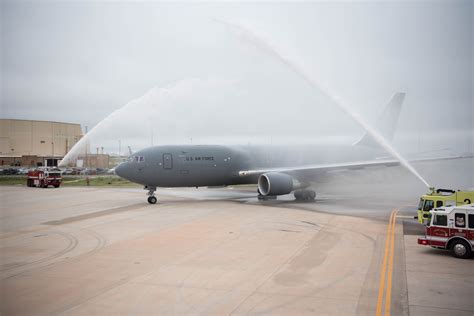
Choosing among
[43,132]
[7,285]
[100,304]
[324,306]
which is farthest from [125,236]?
[43,132]

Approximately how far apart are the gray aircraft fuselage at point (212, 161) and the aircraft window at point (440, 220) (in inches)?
695

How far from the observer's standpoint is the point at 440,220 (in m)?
12.9

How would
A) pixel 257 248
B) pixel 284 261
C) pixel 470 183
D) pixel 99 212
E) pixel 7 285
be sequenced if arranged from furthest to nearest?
pixel 470 183
pixel 99 212
pixel 257 248
pixel 284 261
pixel 7 285

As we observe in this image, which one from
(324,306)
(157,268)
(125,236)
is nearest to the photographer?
(324,306)

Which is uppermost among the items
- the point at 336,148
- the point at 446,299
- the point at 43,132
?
the point at 43,132

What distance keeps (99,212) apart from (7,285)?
534 inches

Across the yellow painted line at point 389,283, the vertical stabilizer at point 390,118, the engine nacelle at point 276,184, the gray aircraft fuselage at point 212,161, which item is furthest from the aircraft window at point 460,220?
the vertical stabilizer at point 390,118

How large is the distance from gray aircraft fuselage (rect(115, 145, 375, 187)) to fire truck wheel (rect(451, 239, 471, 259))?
18197 mm

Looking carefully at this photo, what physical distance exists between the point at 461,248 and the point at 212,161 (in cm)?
1874

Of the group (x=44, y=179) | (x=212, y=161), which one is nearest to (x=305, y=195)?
(x=212, y=161)

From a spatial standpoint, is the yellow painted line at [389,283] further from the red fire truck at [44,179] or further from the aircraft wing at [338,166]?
the red fire truck at [44,179]

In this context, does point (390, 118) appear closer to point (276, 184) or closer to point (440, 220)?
point (276, 184)

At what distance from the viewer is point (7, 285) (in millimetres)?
10141

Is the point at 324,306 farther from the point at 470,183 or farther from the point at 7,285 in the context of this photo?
the point at 470,183
